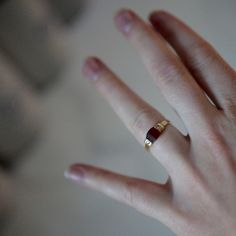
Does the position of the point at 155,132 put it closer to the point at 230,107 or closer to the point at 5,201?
the point at 230,107

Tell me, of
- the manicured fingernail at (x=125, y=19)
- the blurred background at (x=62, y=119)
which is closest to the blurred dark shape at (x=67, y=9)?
the blurred background at (x=62, y=119)

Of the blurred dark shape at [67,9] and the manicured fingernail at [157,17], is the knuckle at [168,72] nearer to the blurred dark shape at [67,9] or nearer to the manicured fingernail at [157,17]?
the manicured fingernail at [157,17]

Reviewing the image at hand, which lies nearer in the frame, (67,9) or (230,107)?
(230,107)

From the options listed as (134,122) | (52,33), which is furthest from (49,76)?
(134,122)

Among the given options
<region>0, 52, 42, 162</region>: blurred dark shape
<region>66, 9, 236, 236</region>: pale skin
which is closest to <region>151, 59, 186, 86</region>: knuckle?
<region>66, 9, 236, 236</region>: pale skin

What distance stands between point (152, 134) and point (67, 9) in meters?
0.23

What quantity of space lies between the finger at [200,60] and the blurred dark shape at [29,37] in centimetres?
14

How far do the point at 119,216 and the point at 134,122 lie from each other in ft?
0.40

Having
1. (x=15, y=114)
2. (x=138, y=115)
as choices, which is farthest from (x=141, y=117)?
(x=15, y=114)

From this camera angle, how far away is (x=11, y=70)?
396mm

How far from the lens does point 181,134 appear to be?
1.05 feet

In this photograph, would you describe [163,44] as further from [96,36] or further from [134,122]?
[96,36]

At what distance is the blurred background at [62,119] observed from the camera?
0.39 meters

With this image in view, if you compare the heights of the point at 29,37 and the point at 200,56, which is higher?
the point at 29,37
